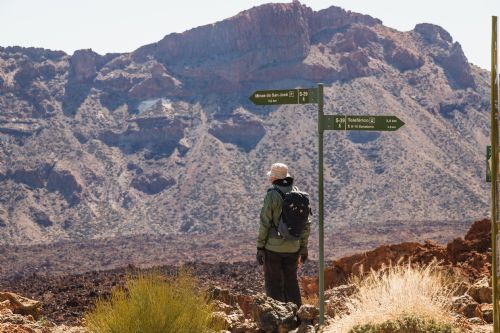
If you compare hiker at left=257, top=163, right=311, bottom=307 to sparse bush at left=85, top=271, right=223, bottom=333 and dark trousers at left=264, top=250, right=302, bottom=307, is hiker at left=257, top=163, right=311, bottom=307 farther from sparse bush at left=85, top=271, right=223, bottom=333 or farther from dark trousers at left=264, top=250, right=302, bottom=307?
sparse bush at left=85, top=271, right=223, bottom=333

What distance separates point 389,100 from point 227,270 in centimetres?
7190

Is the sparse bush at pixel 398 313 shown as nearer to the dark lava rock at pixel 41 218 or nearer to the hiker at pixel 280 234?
the hiker at pixel 280 234

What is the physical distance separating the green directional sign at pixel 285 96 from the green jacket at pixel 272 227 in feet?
3.25

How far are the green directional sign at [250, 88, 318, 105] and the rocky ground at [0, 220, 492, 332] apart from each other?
175 centimetres

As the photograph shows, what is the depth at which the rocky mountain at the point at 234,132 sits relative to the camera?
76375 millimetres

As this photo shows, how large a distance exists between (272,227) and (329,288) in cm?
679

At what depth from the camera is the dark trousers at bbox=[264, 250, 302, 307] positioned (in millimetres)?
8641

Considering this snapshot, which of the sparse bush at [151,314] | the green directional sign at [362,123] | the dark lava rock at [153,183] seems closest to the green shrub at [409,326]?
the sparse bush at [151,314]

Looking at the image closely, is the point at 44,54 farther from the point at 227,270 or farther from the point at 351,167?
the point at 227,270

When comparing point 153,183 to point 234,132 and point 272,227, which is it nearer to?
point 234,132

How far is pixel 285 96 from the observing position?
7.89 m

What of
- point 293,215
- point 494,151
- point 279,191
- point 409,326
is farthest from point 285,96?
point 494,151

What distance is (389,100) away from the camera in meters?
93.6

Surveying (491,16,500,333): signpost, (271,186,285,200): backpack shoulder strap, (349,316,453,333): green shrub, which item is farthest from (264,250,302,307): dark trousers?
(491,16,500,333): signpost
